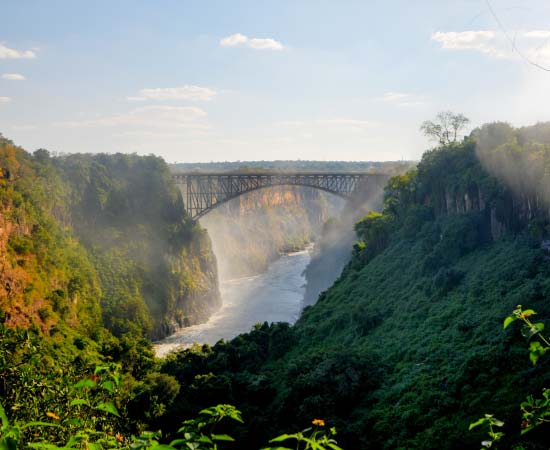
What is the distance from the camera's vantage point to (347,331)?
124 feet

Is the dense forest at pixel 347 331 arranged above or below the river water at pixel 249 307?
above

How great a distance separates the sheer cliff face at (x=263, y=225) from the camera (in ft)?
358

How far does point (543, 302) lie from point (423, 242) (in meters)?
17.3

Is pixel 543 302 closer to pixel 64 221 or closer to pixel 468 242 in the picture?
pixel 468 242

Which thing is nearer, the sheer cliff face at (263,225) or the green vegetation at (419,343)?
the green vegetation at (419,343)

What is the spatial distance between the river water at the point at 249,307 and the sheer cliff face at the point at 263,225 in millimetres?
5082

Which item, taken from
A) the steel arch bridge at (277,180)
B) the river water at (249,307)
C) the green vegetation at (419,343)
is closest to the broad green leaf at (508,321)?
the green vegetation at (419,343)

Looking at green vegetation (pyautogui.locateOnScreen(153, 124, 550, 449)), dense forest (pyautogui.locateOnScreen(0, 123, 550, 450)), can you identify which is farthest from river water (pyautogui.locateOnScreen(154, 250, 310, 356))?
green vegetation (pyautogui.locateOnScreen(153, 124, 550, 449))

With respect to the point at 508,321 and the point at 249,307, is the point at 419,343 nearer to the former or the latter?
the point at 508,321

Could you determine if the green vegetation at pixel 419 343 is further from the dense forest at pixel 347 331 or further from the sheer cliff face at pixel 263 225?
the sheer cliff face at pixel 263 225

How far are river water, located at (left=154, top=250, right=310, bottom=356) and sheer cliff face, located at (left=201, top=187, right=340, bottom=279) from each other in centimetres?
508

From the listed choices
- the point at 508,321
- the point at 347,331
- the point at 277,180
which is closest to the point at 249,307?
the point at 277,180

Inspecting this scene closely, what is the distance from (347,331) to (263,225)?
92.7 meters

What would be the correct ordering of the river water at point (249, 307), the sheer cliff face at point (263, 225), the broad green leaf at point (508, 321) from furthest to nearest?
the sheer cliff face at point (263, 225), the river water at point (249, 307), the broad green leaf at point (508, 321)
